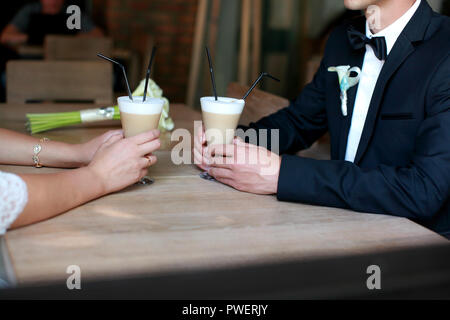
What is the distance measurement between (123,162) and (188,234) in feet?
1.02

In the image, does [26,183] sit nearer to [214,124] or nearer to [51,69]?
[214,124]

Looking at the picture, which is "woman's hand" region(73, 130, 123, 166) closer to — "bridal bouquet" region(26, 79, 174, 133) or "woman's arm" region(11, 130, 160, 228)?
"woman's arm" region(11, 130, 160, 228)

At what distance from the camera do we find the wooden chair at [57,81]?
237cm

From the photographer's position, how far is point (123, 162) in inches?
45.4

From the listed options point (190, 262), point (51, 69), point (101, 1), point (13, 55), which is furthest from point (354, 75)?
point (101, 1)

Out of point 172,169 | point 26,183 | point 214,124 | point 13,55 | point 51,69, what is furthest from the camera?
point 13,55

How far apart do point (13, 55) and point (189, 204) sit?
4644 millimetres

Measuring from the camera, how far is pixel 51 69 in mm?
2410

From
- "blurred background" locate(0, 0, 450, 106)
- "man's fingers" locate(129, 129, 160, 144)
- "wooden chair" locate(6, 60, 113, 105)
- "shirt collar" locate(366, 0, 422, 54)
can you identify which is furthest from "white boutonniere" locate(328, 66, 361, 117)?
"blurred background" locate(0, 0, 450, 106)

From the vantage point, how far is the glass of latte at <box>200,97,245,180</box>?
1225mm

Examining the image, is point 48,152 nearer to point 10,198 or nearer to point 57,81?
point 10,198

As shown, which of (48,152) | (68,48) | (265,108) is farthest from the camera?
(68,48)

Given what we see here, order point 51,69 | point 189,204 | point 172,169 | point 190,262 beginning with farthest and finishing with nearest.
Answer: point 51,69 → point 172,169 → point 189,204 → point 190,262

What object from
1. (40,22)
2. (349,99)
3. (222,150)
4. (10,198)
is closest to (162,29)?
(40,22)
